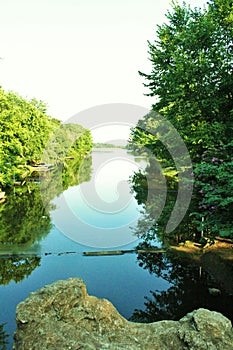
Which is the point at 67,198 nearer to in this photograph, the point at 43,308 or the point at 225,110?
the point at 225,110

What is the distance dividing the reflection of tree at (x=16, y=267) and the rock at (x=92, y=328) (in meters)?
6.06

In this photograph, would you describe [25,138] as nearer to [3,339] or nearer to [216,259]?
[216,259]

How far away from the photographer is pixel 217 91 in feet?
49.2

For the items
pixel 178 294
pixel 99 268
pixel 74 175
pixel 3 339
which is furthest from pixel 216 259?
pixel 74 175

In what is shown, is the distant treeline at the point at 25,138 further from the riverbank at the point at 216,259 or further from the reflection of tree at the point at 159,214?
the riverbank at the point at 216,259

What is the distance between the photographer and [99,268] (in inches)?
472

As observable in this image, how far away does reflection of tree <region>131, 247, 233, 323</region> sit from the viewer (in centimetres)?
875

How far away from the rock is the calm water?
3044 mm

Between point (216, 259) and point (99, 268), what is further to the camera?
point (216, 259)

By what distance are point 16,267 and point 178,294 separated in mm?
6416

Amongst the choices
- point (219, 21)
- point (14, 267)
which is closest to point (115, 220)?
point (14, 267)

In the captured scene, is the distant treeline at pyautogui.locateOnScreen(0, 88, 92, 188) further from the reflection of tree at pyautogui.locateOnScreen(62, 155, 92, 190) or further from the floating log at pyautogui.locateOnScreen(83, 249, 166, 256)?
the floating log at pyautogui.locateOnScreen(83, 249, 166, 256)

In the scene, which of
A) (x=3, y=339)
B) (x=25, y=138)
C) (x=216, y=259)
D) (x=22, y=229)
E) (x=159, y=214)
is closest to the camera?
(x=3, y=339)

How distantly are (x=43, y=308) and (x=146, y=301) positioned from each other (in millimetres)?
5049
